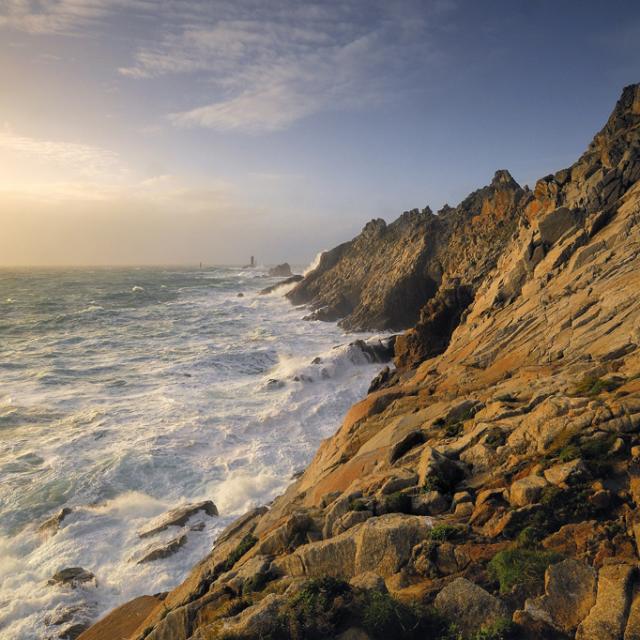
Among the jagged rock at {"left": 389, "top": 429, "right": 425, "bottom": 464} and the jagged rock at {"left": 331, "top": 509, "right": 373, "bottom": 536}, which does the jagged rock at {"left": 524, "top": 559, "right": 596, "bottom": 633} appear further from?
the jagged rock at {"left": 389, "top": 429, "right": 425, "bottom": 464}

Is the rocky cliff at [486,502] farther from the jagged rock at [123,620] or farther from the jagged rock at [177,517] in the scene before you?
the jagged rock at [177,517]

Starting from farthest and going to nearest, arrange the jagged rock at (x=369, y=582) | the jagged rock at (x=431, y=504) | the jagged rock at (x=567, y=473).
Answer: the jagged rock at (x=431, y=504), the jagged rock at (x=567, y=473), the jagged rock at (x=369, y=582)

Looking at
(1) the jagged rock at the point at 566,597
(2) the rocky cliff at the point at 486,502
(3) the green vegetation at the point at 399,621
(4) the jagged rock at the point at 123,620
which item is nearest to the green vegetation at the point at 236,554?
(2) the rocky cliff at the point at 486,502

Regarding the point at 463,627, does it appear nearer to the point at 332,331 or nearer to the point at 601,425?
the point at 601,425

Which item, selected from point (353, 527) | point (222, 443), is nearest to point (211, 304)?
point (222, 443)

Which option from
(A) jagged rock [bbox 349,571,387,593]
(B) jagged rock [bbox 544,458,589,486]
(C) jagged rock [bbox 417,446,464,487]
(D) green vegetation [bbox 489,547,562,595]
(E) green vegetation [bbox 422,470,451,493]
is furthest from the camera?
(C) jagged rock [bbox 417,446,464,487]

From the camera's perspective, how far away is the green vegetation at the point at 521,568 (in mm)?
6660

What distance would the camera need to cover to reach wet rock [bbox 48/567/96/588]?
46.0ft

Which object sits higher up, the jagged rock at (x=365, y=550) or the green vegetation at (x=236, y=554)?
the jagged rock at (x=365, y=550)

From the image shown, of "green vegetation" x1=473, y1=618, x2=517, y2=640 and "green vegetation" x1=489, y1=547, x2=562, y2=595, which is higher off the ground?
"green vegetation" x1=489, y1=547, x2=562, y2=595

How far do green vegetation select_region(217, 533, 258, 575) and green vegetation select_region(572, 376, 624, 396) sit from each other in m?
9.94

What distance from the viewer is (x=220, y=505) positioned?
18.3 m

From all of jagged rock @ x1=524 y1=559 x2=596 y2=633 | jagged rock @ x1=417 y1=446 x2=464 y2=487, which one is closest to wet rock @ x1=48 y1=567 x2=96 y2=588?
jagged rock @ x1=417 y1=446 x2=464 y2=487

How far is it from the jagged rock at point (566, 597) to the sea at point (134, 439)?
1211cm
